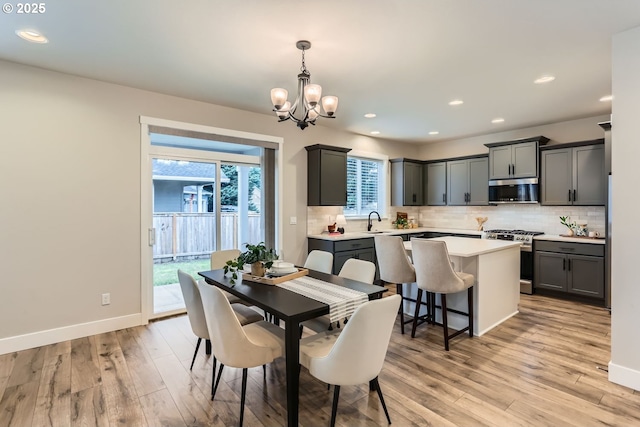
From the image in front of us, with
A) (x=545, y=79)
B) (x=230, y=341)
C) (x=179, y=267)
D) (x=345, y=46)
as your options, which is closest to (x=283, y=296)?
(x=230, y=341)

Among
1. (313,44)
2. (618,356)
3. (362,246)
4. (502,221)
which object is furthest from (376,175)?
(618,356)

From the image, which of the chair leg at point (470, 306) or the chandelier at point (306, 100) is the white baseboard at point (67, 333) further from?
the chair leg at point (470, 306)

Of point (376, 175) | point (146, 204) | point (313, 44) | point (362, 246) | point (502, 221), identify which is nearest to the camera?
point (313, 44)

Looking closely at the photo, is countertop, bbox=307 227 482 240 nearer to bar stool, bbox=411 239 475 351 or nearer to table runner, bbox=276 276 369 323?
bar stool, bbox=411 239 475 351

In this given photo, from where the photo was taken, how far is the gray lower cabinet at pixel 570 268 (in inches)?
169

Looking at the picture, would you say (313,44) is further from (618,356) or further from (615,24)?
(618,356)

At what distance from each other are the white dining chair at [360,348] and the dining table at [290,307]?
5.3 inches

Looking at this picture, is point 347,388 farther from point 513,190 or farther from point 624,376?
point 513,190

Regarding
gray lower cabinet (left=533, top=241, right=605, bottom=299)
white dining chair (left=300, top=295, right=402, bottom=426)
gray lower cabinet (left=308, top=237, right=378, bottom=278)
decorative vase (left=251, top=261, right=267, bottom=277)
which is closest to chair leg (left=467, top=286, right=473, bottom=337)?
white dining chair (left=300, top=295, right=402, bottom=426)

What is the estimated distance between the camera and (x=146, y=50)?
2725mm

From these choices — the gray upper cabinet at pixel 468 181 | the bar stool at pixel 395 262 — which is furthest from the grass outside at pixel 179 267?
the gray upper cabinet at pixel 468 181

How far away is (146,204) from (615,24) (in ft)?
15.1

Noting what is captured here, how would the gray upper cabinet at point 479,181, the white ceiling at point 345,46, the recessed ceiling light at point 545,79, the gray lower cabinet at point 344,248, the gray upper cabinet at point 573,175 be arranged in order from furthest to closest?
the gray upper cabinet at point 479,181 < the gray lower cabinet at point 344,248 < the gray upper cabinet at point 573,175 < the recessed ceiling light at point 545,79 < the white ceiling at point 345,46

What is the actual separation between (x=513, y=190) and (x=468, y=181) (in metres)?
0.86
